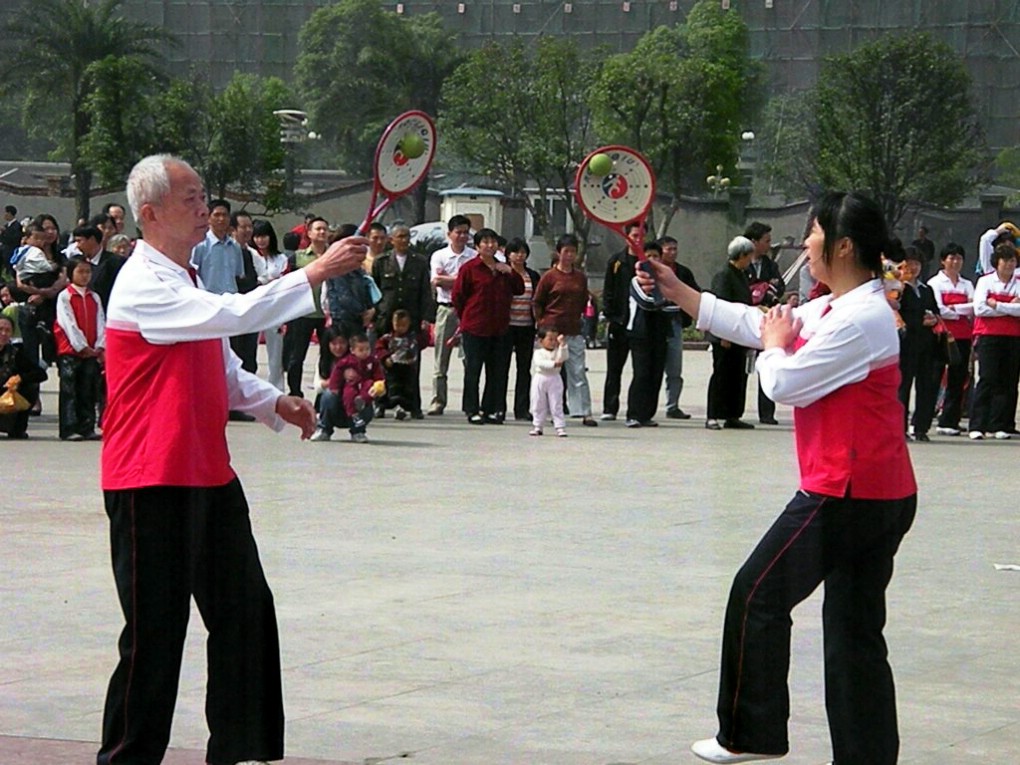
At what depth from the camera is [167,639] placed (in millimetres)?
5500

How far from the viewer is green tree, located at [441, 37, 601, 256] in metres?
56.8

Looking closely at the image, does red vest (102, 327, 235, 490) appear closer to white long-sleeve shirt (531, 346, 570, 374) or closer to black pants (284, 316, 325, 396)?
white long-sleeve shirt (531, 346, 570, 374)

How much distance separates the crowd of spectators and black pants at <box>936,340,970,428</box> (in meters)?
0.02

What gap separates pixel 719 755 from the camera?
5746mm

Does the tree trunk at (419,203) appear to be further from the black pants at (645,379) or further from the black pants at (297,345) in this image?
the black pants at (645,379)

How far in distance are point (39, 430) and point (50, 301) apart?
111cm

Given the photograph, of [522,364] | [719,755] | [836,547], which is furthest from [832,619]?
[522,364]

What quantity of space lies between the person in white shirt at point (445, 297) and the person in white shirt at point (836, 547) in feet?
44.7

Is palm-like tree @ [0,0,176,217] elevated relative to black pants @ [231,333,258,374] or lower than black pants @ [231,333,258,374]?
elevated

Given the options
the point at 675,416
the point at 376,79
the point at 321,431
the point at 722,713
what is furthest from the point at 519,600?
the point at 376,79

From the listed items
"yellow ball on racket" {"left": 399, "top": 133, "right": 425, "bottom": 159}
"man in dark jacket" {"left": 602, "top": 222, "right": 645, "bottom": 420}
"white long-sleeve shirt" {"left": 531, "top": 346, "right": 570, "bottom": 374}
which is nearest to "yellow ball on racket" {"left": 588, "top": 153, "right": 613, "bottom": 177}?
"yellow ball on racket" {"left": 399, "top": 133, "right": 425, "bottom": 159}

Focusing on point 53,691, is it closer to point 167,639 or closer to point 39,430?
point 167,639

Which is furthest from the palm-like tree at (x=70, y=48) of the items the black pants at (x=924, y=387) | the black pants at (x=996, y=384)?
the black pants at (x=924, y=387)

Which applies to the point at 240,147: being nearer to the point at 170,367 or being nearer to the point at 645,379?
the point at 645,379
